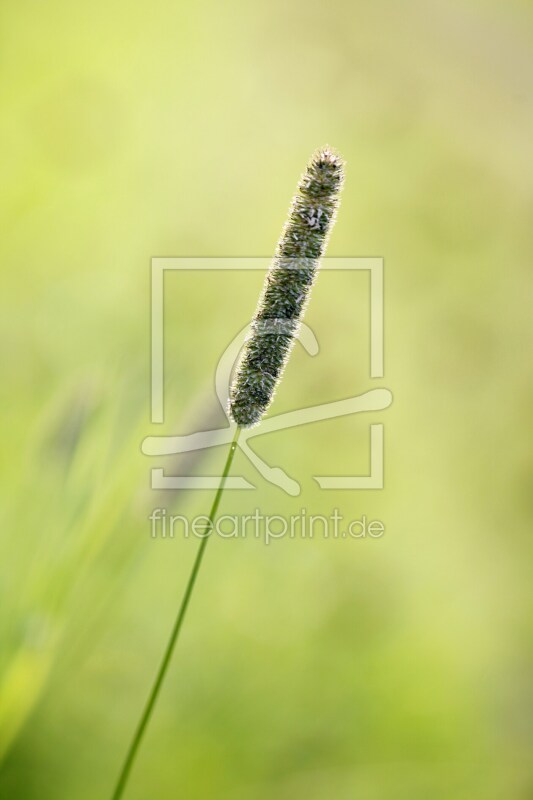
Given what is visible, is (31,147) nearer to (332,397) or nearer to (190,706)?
(332,397)

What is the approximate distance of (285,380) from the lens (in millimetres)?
1457

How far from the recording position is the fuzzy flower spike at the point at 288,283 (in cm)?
86

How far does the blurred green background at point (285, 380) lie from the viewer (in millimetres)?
1146

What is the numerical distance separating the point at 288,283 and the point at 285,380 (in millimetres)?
598

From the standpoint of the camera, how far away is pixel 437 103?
160cm
